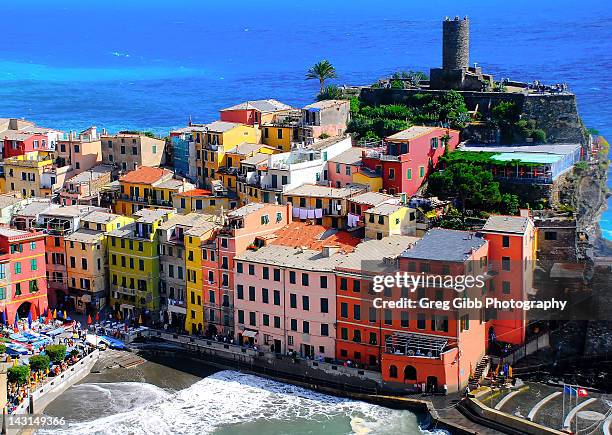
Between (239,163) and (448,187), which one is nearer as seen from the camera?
(448,187)

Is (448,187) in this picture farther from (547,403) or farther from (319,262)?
(547,403)

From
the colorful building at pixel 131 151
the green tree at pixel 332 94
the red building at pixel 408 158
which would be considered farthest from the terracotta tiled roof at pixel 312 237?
the green tree at pixel 332 94

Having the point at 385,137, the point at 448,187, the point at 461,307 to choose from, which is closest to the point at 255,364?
the point at 461,307

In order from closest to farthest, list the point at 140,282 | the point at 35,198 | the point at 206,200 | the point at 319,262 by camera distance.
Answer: the point at 319,262 < the point at 140,282 < the point at 206,200 < the point at 35,198

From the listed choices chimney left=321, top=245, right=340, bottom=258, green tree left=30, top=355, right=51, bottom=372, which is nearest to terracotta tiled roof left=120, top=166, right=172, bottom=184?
chimney left=321, top=245, right=340, bottom=258

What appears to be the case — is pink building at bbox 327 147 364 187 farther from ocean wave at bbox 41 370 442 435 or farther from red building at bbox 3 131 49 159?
red building at bbox 3 131 49 159

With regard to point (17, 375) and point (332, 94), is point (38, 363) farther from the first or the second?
point (332, 94)
